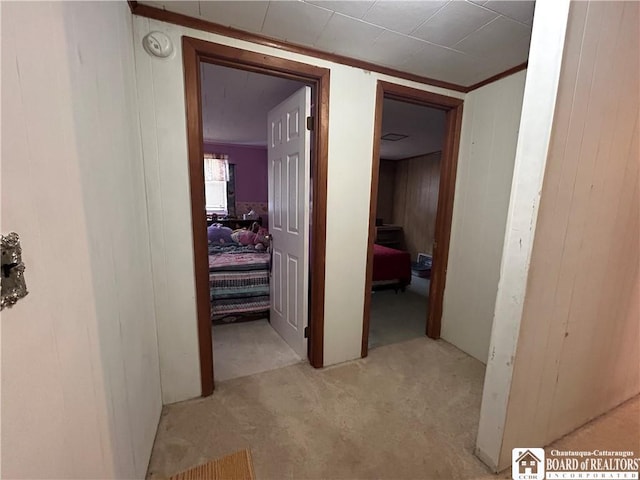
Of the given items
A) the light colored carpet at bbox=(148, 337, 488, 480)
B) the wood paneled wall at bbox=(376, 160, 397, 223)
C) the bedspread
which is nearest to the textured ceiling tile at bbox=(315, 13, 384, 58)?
the bedspread

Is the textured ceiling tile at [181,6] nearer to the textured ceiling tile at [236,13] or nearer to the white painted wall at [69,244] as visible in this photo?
the textured ceiling tile at [236,13]

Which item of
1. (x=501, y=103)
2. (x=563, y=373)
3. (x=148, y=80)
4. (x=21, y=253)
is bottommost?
(x=563, y=373)

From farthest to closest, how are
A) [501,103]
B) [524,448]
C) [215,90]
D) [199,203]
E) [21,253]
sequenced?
[215,90] → [501,103] → [199,203] → [524,448] → [21,253]

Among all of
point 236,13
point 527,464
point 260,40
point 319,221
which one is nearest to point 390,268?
point 319,221

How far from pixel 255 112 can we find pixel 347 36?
1747mm

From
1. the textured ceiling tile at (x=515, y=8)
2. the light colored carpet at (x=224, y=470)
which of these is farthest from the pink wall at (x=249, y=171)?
the light colored carpet at (x=224, y=470)

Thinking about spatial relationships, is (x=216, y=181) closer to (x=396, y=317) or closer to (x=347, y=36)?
(x=396, y=317)

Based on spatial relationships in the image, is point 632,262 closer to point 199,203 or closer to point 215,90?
point 199,203

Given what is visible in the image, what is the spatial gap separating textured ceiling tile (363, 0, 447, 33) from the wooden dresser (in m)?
4.87

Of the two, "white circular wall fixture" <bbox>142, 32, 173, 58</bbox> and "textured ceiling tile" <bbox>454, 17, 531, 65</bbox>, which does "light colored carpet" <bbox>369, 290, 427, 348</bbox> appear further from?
"white circular wall fixture" <bbox>142, 32, 173, 58</bbox>

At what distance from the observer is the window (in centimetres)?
528

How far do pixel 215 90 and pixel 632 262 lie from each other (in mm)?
3178

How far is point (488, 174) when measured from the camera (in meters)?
2.15

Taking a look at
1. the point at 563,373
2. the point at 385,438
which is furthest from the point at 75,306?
the point at 563,373
